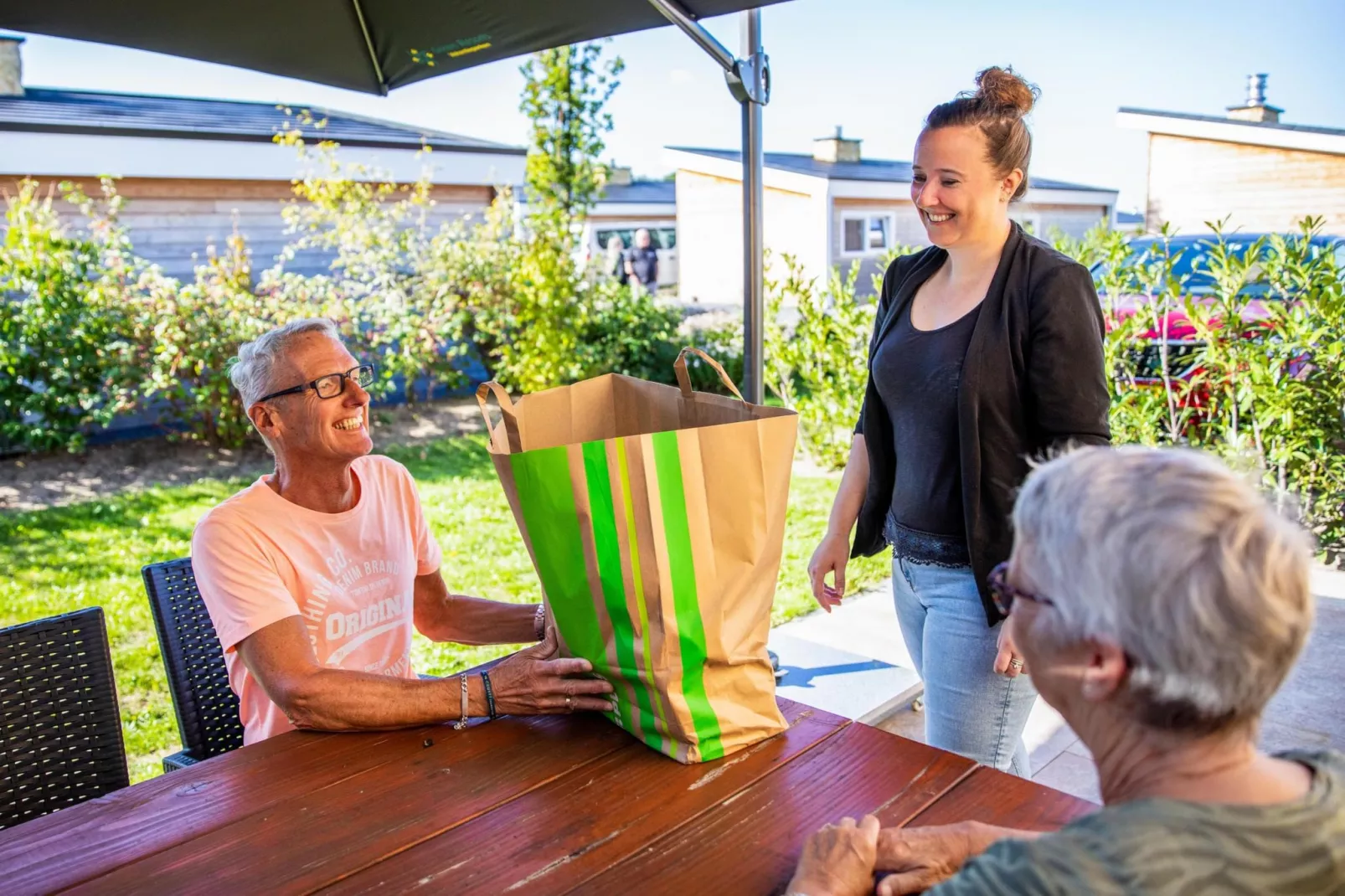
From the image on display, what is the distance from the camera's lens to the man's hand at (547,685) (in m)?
1.54

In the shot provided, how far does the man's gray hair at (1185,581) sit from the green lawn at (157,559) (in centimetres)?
304

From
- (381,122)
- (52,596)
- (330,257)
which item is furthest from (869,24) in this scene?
(52,596)

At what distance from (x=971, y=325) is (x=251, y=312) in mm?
6278

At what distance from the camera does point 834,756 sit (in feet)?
4.81

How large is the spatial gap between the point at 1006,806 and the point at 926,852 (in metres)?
0.18

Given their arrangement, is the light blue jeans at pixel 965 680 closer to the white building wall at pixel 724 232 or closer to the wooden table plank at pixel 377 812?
the wooden table plank at pixel 377 812

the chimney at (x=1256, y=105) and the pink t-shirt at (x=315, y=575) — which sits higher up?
the chimney at (x=1256, y=105)

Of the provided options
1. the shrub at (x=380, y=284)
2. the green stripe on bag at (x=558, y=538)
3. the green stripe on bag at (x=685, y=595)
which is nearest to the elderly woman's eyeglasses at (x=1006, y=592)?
the green stripe on bag at (x=685, y=595)

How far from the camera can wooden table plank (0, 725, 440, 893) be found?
125 centimetres

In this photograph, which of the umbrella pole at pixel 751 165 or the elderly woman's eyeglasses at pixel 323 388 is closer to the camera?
the elderly woman's eyeglasses at pixel 323 388

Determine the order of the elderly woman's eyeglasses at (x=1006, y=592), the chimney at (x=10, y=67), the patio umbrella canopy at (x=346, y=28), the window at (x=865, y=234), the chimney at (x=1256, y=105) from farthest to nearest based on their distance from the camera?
the window at (x=865, y=234) → the chimney at (x=1256, y=105) → the chimney at (x=10, y=67) → the patio umbrella canopy at (x=346, y=28) → the elderly woman's eyeglasses at (x=1006, y=592)

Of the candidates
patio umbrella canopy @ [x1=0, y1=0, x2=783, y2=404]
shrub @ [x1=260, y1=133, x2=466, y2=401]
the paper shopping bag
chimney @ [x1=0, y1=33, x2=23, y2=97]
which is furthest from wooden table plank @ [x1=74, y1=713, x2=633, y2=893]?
chimney @ [x1=0, y1=33, x2=23, y2=97]

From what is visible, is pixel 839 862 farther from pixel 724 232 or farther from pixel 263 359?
pixel 724 232

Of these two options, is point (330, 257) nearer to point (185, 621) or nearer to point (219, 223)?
point (219, 223)
